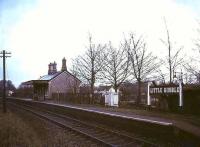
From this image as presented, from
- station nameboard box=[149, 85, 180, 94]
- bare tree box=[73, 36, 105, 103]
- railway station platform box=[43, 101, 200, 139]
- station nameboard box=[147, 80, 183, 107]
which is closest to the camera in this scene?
railway station platform box=[43, 101, 200, 139]

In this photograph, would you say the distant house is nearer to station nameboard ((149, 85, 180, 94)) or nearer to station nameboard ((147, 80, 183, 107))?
station nameboard ((147, 80, 183, 107))

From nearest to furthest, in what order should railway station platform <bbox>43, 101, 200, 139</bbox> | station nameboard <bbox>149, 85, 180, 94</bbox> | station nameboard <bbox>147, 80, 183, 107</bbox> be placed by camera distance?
railway station platform <bbox>43, 101, 200, 139</bbox> → station nameboard <bbox>147, 80, 183, 107</bbox> → station nameboard <bbox>149, 85, 180, 94</bbox>

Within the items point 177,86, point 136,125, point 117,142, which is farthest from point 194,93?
point 117,142

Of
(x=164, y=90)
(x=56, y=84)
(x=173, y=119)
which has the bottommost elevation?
(x=173, y=119)

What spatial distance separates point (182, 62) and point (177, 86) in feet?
38.1

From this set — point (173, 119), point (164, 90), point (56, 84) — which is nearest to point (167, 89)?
point (164, 90)

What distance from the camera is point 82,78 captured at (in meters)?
44.7

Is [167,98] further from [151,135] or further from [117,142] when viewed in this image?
[117,142]

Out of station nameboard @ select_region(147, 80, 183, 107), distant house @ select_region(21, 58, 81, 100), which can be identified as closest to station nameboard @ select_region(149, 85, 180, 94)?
station nameboard @ select_region(147, 80, 183, 107)

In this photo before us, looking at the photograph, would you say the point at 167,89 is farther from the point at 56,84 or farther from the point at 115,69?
the point at 56,84

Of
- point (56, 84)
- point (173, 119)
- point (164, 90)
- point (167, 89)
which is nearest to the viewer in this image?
point (173, 119)

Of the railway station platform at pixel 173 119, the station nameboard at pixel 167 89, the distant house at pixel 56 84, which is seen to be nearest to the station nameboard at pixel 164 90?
the station nameboard at pixel 167 89

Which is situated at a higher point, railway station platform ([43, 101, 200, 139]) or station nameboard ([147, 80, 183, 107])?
station nameboard ([147, 80, 183, 107])

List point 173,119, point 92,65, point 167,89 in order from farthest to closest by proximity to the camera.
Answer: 1. point 92,65
2. point 167,89
3. point 173,119
